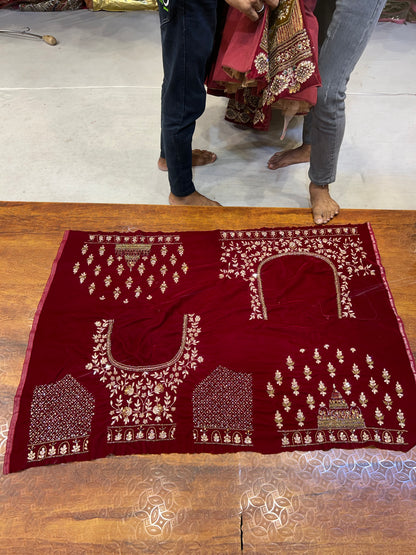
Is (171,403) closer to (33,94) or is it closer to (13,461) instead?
(13,461)

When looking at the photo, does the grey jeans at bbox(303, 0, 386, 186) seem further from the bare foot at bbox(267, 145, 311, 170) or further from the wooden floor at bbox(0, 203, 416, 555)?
the wooden floor at bbox(0, 203, 416, 555)

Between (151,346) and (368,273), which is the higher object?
(368,273)

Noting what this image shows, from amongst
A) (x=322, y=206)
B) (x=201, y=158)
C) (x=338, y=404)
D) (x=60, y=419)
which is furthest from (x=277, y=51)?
(x=60, y=419)

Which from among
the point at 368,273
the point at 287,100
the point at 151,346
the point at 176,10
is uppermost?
the point at 176,10

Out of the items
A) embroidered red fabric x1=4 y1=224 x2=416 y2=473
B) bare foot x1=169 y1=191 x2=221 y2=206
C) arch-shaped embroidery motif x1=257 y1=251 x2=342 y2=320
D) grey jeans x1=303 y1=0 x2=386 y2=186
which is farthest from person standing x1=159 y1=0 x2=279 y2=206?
arch-shaped embroidery motif x1=257 y1=251 x2=342 y2=320

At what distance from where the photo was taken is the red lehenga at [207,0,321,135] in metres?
1.61

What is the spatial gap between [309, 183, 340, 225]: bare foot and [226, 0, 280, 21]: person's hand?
0.71 metres

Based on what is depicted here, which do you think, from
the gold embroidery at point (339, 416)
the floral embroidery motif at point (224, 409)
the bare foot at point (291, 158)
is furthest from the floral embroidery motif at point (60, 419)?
the bare foot at point (291, 158)

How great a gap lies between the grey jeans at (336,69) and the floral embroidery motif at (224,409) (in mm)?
920

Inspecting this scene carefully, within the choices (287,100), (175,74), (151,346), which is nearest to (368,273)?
(287,100)

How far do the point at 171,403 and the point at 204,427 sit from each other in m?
0.12

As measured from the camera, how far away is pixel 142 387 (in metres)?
1.51

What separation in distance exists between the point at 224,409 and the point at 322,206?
968 millimetres

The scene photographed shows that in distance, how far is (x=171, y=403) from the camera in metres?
1.48
